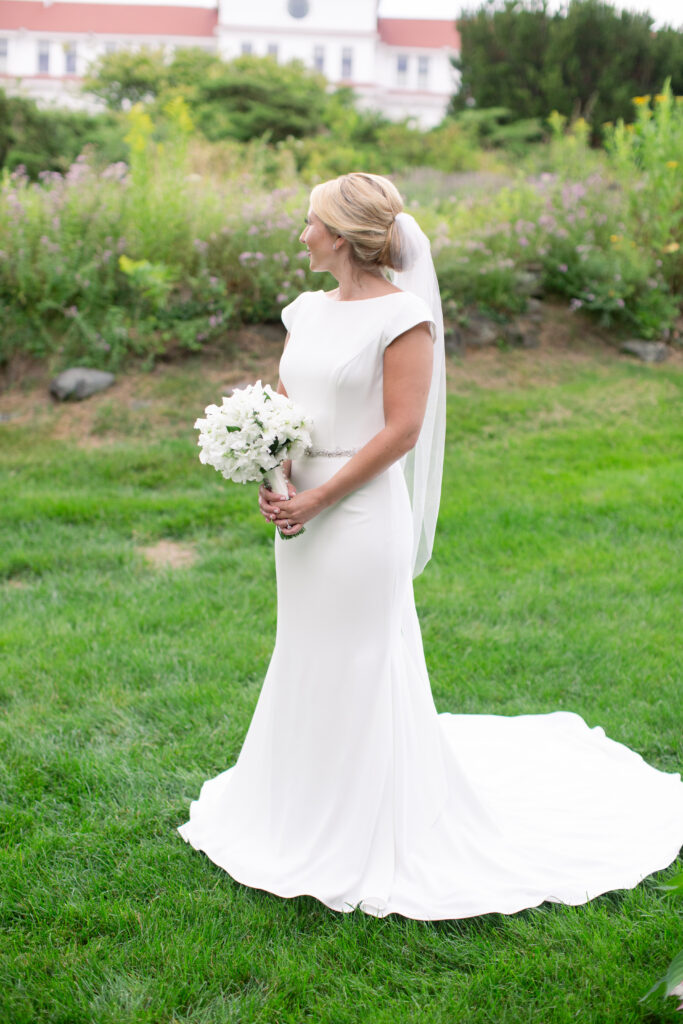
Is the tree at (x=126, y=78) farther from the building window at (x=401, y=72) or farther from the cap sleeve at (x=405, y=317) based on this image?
the building window at (x=401, y=72)

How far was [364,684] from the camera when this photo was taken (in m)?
2.93

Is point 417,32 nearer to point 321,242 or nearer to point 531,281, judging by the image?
point 531,281

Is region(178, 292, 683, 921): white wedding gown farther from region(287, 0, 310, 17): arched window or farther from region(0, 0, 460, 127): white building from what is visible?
region(287, 0, 310, 17): arched window

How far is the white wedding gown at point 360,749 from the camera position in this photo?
2.85 metres

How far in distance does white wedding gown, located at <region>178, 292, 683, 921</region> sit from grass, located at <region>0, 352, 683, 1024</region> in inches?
4.3

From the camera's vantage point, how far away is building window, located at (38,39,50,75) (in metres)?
51.3

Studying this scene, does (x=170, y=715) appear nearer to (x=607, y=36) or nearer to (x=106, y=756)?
(x=106, y=756)

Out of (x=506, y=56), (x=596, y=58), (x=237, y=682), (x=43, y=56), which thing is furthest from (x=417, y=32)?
(x=237, y=682)

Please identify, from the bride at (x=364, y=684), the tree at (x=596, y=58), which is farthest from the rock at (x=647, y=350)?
the tree at (x=596, y=58)

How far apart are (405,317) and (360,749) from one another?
148cm

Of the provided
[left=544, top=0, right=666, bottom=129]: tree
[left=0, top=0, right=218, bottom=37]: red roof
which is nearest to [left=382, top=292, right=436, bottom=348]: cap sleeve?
[left=544, top=0, right=666, bottom=129]: tree

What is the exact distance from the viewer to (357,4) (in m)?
52.4

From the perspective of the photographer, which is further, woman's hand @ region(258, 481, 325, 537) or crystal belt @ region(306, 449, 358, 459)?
crystal belt @ region(306, 449, 358, 459)

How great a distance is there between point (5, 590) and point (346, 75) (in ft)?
180
